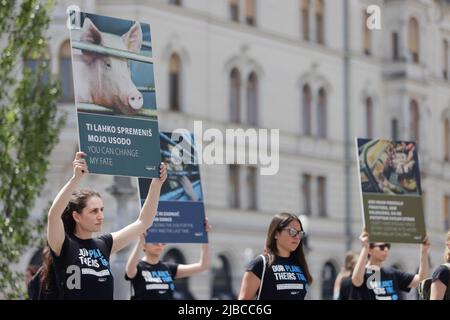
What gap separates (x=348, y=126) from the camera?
48.2 metres

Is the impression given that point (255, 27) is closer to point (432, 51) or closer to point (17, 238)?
point (432, 51)

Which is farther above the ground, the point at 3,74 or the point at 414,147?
the point at 3,74

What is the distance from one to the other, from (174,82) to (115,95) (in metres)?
31.8

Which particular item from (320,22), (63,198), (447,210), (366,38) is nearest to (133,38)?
(63,198)

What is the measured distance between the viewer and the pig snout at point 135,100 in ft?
31.9

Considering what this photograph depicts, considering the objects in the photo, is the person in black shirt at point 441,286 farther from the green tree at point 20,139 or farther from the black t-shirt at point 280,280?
the green tree at point 20,139

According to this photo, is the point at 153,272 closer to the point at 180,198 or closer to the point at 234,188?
the point at 180,198

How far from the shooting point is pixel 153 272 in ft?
43.4

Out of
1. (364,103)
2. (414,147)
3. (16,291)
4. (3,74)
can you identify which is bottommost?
(16,291)
